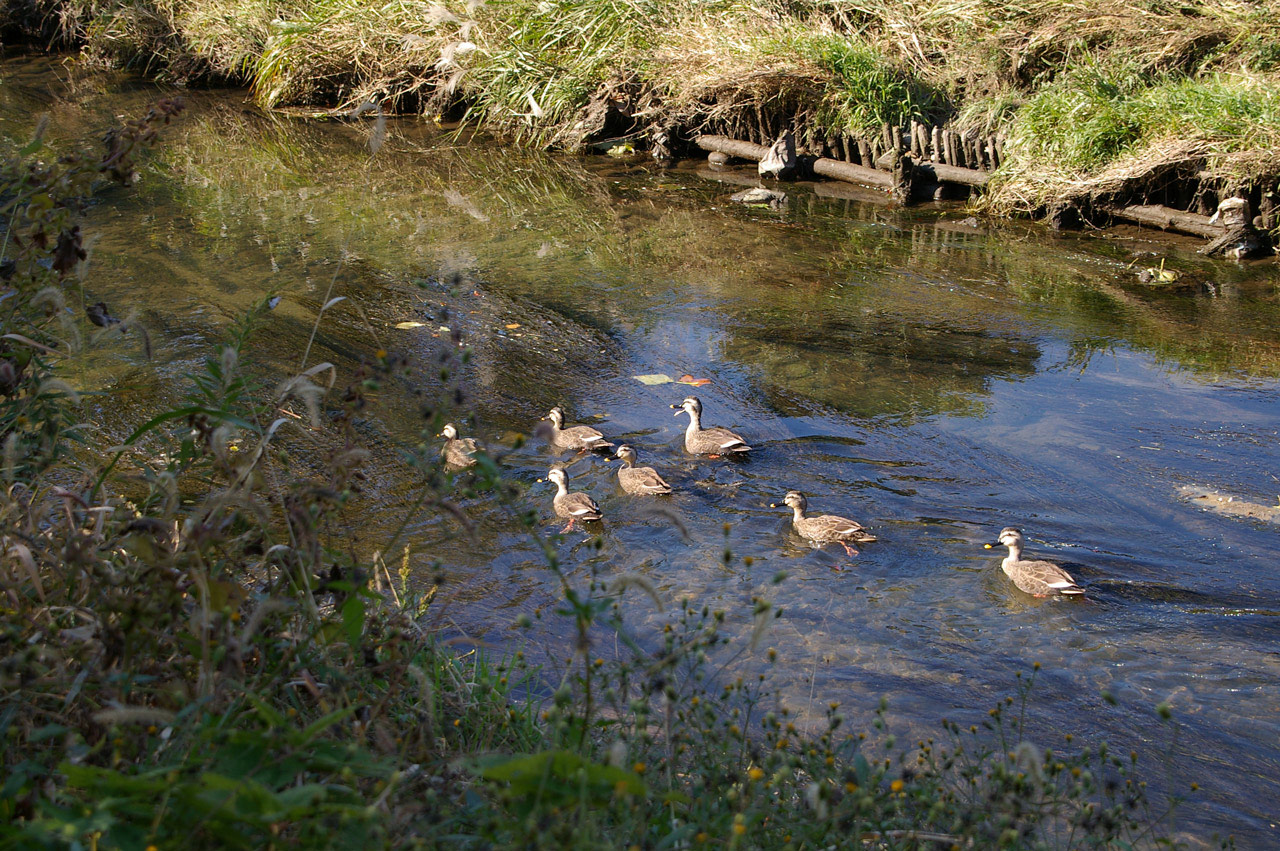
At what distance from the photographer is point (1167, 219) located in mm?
12562

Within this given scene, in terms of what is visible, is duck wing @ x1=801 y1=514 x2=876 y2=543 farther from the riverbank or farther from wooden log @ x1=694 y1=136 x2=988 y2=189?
wooden log @ x1=694 y1=136 x2=988 y2=189

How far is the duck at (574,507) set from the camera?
257 inches

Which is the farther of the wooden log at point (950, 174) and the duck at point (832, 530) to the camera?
the wooden log at point (950, 174)

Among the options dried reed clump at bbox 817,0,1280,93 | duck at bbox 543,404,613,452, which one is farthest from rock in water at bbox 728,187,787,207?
duck at bbox 543,404,613,452

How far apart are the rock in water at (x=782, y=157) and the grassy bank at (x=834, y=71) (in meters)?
0.57

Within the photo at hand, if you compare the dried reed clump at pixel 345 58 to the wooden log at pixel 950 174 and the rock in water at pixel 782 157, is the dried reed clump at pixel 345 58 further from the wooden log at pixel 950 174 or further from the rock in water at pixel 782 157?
the wooden log at pixel 950 174

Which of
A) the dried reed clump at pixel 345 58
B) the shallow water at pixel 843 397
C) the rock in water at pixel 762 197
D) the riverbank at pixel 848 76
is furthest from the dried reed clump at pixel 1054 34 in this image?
the dried reed clump at pixel 345 58

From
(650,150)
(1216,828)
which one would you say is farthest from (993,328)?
(650,150)

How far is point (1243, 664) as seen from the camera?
5.12m

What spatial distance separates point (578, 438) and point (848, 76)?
9720 millimetres

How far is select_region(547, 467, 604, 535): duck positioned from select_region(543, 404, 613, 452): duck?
0.56m

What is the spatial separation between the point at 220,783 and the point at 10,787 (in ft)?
1.98

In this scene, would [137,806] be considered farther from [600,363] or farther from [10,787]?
[600,363]

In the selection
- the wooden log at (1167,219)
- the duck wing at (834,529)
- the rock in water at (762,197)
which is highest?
the wooden log at (1167,219)
